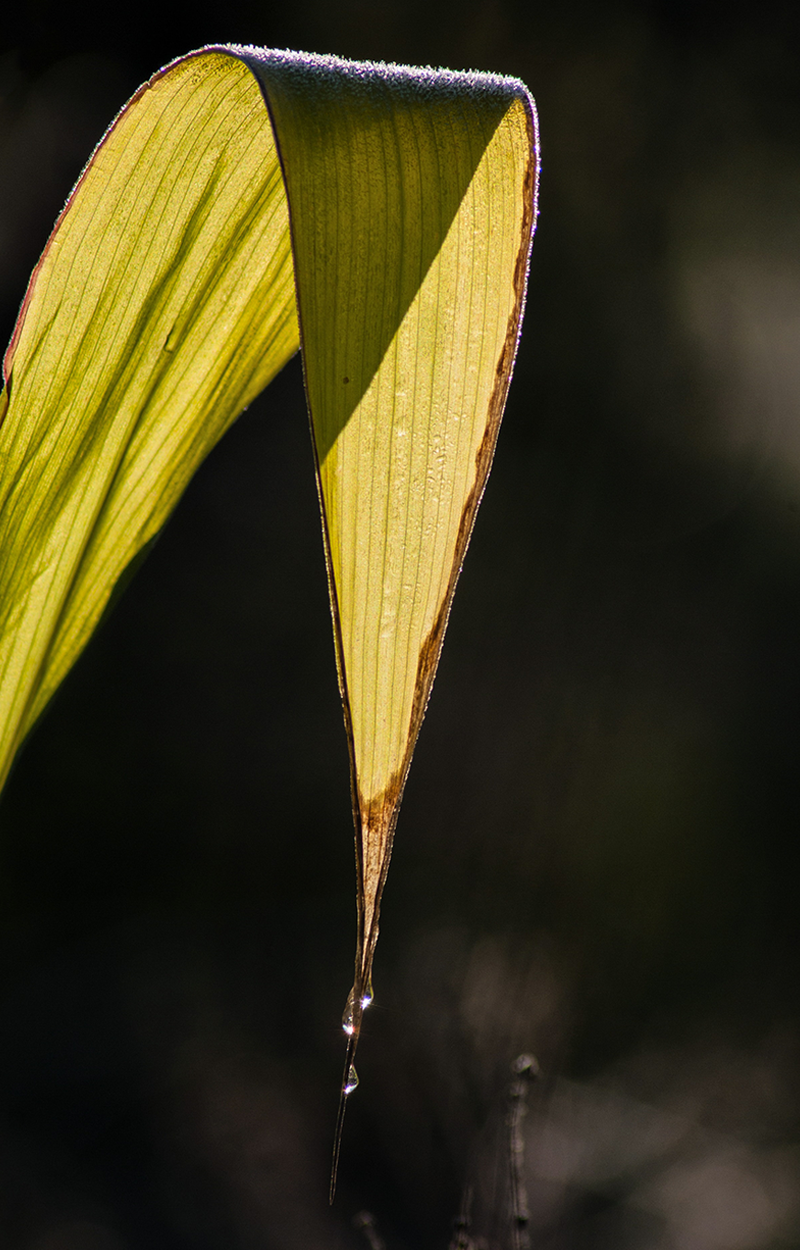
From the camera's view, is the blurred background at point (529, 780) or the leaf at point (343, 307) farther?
the blurred background at point (529, 780)

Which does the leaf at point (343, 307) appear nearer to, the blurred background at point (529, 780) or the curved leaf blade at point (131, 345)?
the curved leaf blade at point (131, 345)

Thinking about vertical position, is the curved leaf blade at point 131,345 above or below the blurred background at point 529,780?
above

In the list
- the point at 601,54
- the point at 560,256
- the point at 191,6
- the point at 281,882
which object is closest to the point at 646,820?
the point at 281,882

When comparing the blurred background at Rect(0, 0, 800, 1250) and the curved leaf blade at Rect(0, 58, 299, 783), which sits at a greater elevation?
the curved leaf blade at Rect(0, 58, 299, 783)

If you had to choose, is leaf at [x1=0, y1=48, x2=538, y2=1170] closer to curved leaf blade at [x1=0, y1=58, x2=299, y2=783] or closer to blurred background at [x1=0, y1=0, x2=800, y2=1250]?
curved leaf blade at [x1=0, y1=58, x2=299, y2=783]

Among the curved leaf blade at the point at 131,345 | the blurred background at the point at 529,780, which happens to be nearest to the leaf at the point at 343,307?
the curved leaf blade at the point at 131,345

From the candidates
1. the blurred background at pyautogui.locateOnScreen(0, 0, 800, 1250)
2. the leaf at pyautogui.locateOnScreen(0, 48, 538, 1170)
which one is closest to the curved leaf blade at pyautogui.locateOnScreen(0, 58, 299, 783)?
the leaf at pyautogui.locateOnScreen(0, 48, 538, 1170)
